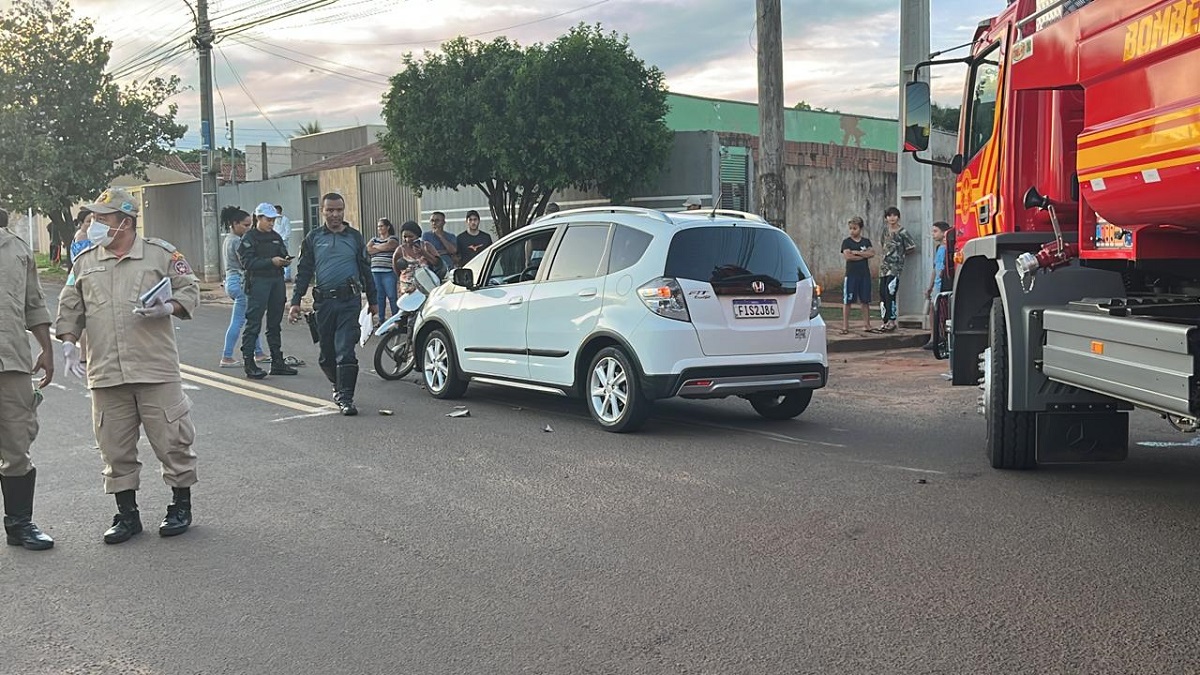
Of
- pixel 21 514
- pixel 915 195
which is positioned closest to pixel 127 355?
pixel 21 514

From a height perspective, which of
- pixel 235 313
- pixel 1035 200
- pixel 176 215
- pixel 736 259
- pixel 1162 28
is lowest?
pixel 235 313

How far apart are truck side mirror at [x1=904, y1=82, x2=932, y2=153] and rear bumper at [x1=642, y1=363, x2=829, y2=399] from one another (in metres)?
1.82

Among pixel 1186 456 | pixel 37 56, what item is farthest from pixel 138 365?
pixel 37 56

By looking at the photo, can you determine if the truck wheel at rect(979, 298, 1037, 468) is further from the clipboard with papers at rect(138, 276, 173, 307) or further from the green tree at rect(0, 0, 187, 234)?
the green tree at rect(0, 0, 187, 234)

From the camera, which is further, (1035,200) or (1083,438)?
(1083,438)

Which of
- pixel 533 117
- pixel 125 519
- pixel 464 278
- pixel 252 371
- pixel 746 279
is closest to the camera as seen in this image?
pixel 125 519

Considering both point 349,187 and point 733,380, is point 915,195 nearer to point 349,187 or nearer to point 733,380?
point 733,380

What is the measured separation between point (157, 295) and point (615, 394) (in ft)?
12.4

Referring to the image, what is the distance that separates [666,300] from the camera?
26.8ft

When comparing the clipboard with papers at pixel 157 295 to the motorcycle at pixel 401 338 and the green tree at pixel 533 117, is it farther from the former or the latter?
the green tree at pixel 533 117

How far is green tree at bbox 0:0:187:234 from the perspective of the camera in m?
34.3

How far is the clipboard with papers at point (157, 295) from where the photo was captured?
18.5ft

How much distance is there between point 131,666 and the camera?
397 centimetres

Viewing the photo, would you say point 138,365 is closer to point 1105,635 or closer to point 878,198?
point 1105,635
